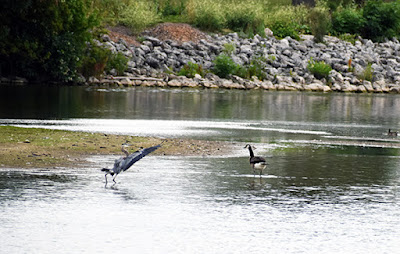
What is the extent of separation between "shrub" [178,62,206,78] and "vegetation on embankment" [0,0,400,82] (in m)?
4.74

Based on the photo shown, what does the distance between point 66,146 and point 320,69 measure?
147 ft

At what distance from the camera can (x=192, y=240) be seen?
1083cm

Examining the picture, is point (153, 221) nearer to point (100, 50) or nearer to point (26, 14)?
point (26, 14)

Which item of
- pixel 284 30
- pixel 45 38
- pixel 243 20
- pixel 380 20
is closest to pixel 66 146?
pixel 45 38

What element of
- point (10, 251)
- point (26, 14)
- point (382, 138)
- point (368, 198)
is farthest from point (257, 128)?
point (26, 14)

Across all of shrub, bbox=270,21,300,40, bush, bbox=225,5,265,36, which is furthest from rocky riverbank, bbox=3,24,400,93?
bush, bbox=225,5,265,36

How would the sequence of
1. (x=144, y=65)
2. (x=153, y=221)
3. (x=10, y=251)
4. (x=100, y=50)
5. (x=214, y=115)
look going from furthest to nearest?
1. (x=144, y=65)
2. (x=100, y=50)
3. (x=214, y=115)
4. (x=153, y=221)
5. (x=10, y=251)

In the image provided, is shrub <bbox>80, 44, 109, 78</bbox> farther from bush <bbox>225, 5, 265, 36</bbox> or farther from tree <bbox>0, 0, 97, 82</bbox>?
bush <bbox>225, 5, 265, 36</bbox>

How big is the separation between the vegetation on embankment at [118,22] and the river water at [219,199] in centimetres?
2319

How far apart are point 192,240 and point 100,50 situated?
46.1 metres

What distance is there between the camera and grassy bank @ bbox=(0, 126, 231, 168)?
17.6m

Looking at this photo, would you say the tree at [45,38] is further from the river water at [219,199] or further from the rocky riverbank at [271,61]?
the river water at [219,199]

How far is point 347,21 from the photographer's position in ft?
246

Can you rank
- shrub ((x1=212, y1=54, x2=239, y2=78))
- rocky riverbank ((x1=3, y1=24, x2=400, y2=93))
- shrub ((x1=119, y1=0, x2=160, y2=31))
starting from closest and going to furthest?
rocky riverbank ((x1=3, y1=24, x2=400, y2=93))
shrub ((x1=212, y1=54, x2=239, y2=78))
shrub ((x1=119, y1=0, x2=160, y2=31))
